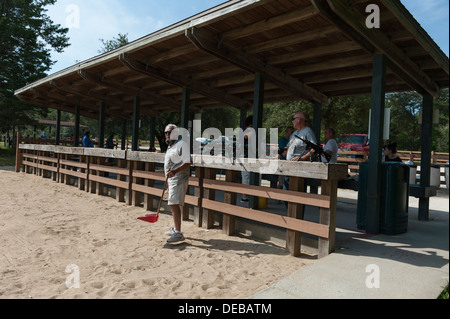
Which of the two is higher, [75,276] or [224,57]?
[224,57]

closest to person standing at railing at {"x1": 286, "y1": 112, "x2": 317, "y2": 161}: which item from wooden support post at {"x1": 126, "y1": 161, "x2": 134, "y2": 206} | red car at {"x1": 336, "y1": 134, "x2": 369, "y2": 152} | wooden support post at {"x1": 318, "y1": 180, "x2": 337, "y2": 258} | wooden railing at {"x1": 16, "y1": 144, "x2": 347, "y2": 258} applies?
wooden railing at {"x1": 16, "y1": 144, "x2": 347, "y2": 258}

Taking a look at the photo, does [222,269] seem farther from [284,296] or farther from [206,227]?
[206,227]

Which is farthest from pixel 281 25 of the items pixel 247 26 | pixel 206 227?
pixel 206 227

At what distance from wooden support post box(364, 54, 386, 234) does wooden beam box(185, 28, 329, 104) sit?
2231 mm

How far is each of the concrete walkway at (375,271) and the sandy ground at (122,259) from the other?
45 cm

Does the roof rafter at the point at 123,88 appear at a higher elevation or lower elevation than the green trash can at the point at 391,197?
higher

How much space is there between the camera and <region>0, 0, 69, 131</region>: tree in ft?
66.4

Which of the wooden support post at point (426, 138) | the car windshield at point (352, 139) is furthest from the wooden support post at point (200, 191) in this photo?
the car windshield at point (352, 139)

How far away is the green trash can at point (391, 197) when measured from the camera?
493 cm

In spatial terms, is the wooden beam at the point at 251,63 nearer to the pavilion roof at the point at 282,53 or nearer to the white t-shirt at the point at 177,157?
the pavilion roof at the point at 282,53

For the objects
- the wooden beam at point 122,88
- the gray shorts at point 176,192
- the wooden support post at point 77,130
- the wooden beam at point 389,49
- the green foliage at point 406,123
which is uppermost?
the green foliage at point 406,123

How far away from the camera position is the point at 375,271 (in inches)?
132

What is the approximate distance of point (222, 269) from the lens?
3.93m

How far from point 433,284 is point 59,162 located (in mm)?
11572
